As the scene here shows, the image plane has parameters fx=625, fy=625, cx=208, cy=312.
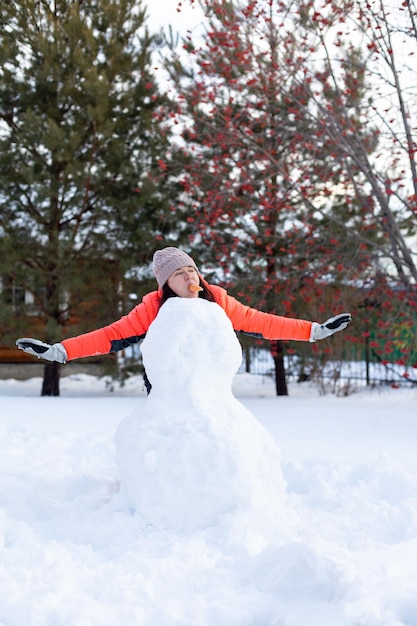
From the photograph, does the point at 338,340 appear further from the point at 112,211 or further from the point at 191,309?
the point at 191,309

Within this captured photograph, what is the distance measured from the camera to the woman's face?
12.6ft

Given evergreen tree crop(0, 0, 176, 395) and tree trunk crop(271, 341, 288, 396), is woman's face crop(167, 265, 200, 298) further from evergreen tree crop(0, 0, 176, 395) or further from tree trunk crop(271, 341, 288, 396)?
tree trunk crop(271, 341, 288, 396)

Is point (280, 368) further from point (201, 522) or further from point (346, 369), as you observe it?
point (201, 522)

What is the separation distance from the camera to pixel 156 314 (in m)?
4.04

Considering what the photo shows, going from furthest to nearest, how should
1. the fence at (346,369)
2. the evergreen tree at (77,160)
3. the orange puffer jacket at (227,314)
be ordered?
the fence at (346,369) → the evergreen tree at (77,160) → the orange puffer jacket at (227,314)

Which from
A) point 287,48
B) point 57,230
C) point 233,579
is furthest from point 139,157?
point 233,579

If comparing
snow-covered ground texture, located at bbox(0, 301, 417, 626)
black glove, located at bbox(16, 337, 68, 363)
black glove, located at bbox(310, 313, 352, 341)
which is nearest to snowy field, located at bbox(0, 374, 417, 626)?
snow-covered ground texture, located at bbox(0, 301, 417, 626)

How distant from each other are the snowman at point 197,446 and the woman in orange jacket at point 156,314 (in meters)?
0.19

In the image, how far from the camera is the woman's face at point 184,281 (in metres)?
3.83

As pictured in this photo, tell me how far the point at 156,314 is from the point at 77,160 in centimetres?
675

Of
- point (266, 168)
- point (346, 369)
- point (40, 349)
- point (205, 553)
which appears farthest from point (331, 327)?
point (346, 369)

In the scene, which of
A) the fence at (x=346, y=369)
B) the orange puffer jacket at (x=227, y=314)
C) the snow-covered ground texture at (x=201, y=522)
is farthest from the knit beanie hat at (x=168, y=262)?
the fence at (x=346, y=369)

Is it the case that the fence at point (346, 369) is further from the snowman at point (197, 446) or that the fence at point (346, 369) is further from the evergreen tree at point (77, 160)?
the snowman at point (197, 446)

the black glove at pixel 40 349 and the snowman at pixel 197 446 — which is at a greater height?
the black glove at pixel 40 349
